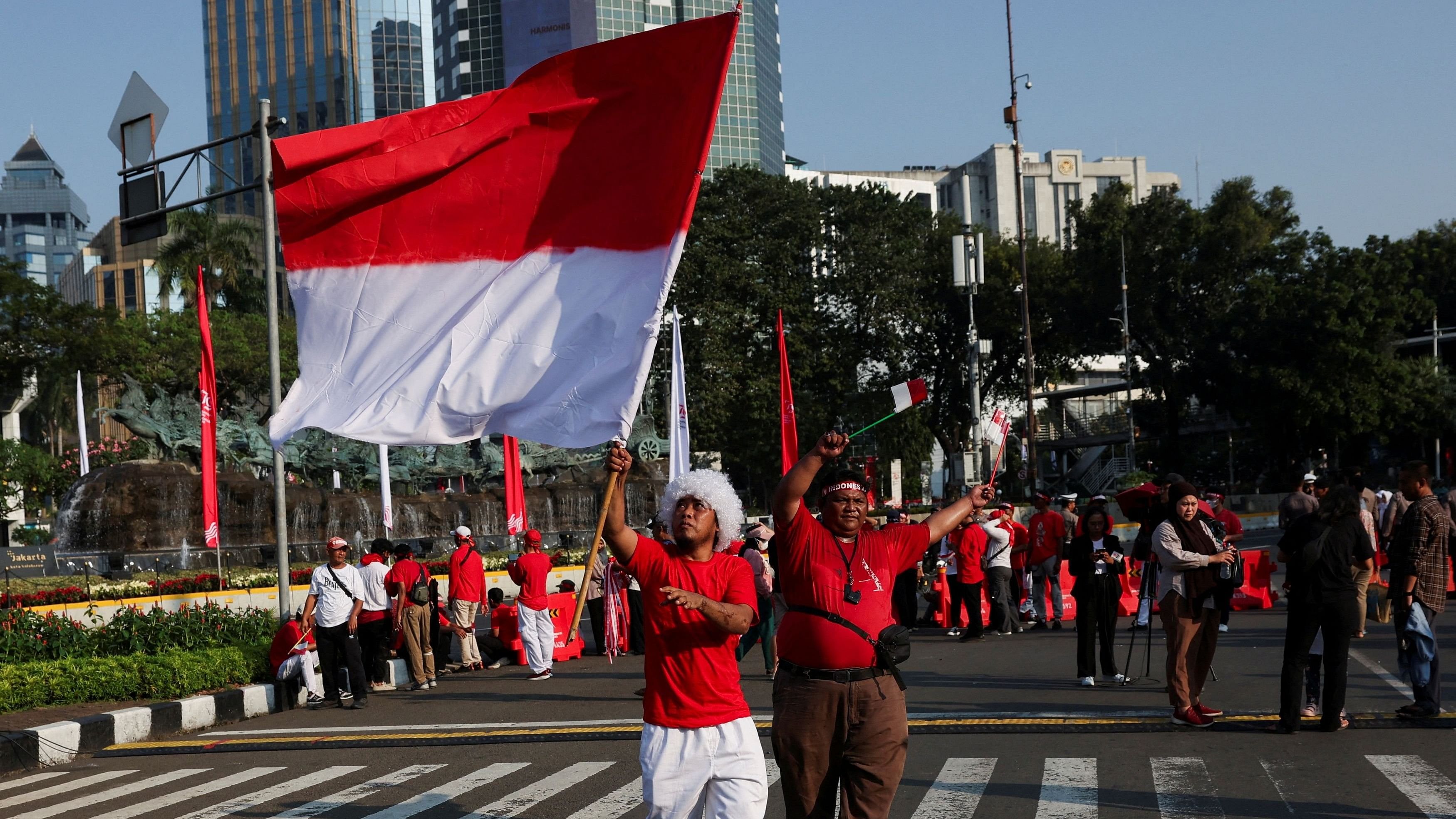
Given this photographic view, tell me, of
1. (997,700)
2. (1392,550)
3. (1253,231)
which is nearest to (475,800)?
(997,700)

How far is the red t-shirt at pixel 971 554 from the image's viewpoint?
16.4m

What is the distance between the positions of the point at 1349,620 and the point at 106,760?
27.6 feet

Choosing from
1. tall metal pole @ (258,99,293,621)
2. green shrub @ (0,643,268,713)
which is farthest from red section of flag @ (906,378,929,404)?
green shrub @ (0,643,268,713)

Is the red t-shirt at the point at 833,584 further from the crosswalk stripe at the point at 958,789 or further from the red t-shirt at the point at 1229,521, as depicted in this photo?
the red t-shirt at the point at 1229,521

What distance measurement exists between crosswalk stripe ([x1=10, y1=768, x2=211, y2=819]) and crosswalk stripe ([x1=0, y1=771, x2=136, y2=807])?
291mm

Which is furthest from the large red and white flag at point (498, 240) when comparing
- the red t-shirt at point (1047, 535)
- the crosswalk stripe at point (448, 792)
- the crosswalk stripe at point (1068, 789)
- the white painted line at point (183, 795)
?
the red t-shirt at point (1047, 535)

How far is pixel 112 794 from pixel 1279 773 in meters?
6.70

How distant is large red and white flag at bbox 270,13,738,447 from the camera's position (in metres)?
6.39

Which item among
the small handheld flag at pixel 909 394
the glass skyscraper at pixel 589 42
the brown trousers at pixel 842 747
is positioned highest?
the glass skyscraper at pixel 589 42

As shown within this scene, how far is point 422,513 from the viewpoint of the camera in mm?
36562

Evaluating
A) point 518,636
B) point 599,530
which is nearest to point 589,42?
point 518,636

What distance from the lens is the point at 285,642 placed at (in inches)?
526

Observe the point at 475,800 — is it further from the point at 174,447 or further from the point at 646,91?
the point at 174,447

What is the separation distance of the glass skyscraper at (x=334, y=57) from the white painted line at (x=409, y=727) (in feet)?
382
